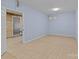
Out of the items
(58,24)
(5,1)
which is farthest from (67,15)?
(5,1)

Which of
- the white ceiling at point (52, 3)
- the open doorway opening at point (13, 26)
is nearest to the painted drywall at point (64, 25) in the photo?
the white ceiling at point (52, 3)

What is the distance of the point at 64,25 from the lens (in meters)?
9.45

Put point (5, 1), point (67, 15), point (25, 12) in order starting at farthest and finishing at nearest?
point (67, 15) < point (25, 12) < point (5, 1)

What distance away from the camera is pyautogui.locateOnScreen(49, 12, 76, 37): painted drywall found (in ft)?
29.0

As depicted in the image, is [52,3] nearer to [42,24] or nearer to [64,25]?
[42,24]

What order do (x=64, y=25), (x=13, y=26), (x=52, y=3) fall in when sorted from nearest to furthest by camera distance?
(x=52, y=3), (x=13, y=26), (x=64, y=25)

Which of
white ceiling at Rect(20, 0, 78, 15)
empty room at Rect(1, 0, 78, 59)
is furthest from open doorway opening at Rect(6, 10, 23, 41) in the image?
white ceiling at Rect(20, 0, 78, 15)

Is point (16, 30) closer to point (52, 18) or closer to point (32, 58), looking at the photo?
point (52, 18)

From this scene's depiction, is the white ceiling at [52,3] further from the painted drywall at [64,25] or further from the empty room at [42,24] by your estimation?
the painted drywall at [64,25]

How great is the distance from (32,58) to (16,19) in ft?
22.8

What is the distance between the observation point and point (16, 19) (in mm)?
9508

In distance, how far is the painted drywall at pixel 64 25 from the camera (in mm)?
8827

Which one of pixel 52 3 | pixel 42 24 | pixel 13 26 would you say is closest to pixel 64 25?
pixel 42 24

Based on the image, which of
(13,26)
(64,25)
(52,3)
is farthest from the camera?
(64,25)
